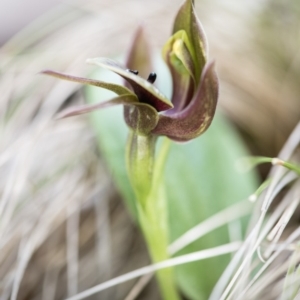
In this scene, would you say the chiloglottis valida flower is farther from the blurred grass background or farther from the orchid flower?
the blurred grass background

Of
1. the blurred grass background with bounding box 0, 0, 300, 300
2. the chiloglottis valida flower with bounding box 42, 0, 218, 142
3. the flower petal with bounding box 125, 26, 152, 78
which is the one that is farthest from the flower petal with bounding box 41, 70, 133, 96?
the blurred grass background with bounding box 0, 0, 300, 300

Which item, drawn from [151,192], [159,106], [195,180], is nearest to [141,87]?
[159,106]

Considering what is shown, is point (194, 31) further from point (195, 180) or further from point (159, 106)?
point (195, 180)

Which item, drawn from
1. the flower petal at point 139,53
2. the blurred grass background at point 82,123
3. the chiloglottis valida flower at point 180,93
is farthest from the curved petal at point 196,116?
the blurred grass background at point 82,123

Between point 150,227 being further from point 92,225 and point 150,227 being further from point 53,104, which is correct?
point 53,104

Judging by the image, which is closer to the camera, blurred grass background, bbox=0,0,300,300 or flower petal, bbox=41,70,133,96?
flower petal, bbox=41,70,133,96

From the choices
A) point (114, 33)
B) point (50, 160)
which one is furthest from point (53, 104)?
point (114, 33)
